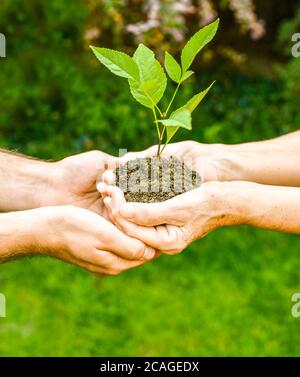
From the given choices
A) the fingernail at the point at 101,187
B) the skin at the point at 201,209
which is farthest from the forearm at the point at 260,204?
the fingernail at the point at 101,187

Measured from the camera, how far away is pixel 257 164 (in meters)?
2.39

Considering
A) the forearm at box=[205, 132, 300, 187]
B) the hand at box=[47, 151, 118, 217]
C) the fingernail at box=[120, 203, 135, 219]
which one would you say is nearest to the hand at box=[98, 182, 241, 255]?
the fingernail at box=[120, 203, 135, 219]

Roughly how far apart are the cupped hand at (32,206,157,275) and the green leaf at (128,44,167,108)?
0.39 m

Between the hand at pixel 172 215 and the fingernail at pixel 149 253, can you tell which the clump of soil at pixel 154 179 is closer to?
the hand at pixel 172 215

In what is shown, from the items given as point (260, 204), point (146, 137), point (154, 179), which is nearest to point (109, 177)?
point (154, 179)

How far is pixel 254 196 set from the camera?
2.09m

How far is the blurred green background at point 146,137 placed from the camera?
2.96m

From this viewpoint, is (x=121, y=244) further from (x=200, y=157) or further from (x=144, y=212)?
(x=200, y=157)

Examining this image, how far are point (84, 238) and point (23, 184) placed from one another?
52 centimetres

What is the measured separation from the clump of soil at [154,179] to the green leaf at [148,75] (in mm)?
230

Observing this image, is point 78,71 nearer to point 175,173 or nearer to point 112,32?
point 112,32

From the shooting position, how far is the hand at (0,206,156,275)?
198cm

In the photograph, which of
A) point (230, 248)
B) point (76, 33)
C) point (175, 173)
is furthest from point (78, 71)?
point (175, 173)

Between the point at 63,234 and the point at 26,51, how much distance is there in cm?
249
